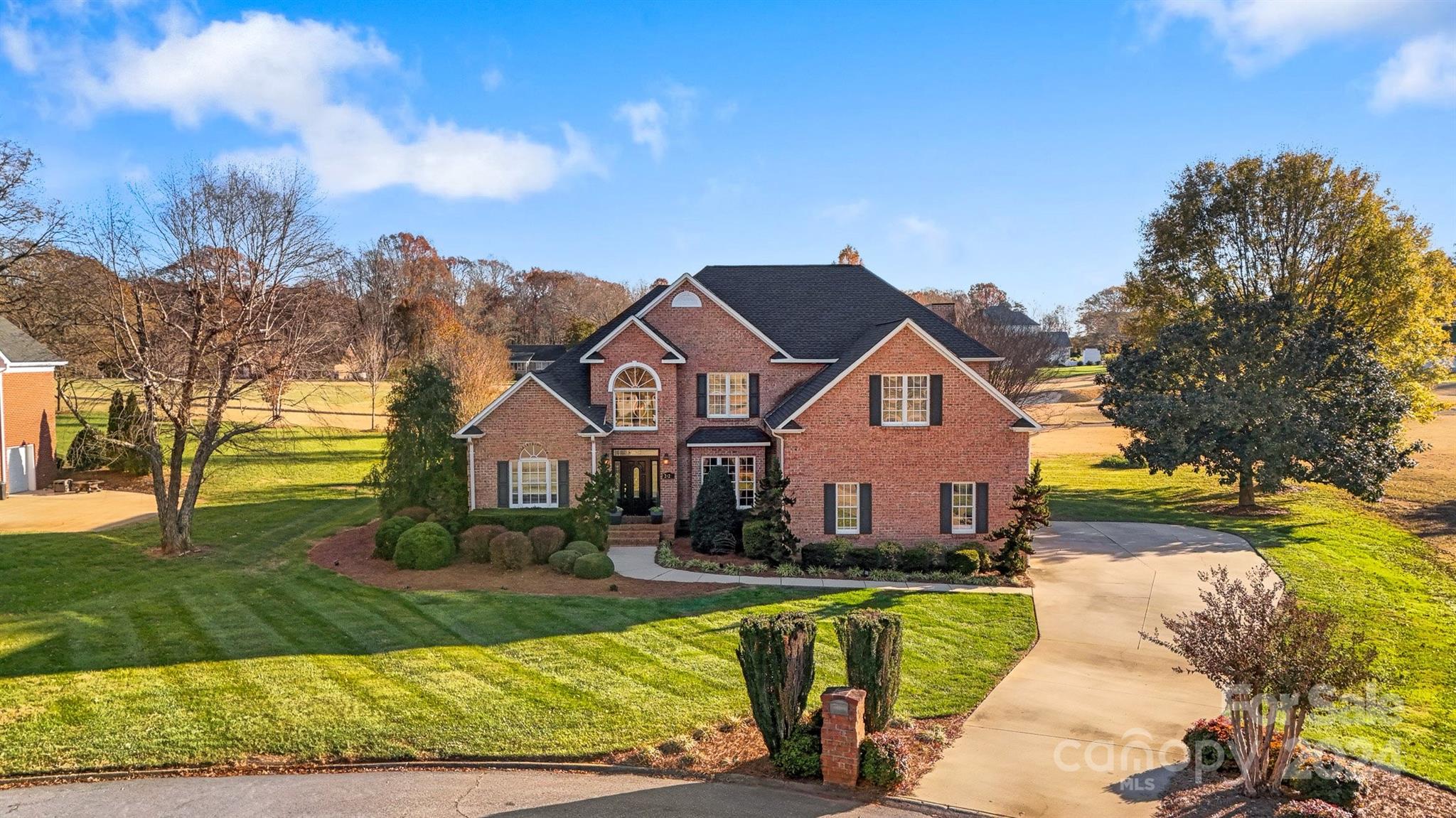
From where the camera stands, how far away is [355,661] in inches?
599

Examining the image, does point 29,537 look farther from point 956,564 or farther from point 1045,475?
point 1045,475

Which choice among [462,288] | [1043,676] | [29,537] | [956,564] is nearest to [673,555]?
[956,564]

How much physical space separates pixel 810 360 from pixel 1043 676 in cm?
1495

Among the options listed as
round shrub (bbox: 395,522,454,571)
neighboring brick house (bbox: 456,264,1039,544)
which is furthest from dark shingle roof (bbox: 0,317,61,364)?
round shrub (bbox: 395,522,454,571)

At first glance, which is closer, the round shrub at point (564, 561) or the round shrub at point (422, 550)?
the round shrub at point (564, 561)

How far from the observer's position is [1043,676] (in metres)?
15.1

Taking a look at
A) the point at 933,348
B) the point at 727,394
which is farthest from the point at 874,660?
the point at 727,394

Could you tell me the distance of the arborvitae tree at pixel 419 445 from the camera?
2602 centimetres

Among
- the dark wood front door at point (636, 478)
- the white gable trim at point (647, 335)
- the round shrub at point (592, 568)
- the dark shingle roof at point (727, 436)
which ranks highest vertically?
the white gable trim at point (647, 335)

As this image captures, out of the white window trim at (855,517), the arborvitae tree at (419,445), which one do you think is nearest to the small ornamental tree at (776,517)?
the white window trim at (855,517)

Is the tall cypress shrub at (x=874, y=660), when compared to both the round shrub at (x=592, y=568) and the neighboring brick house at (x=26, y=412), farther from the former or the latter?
the neighboring brick house at (x=26, y=412)

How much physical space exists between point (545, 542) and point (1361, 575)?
882 inches

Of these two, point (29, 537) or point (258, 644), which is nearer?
point (258, 644)

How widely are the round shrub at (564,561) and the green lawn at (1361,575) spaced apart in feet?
51.9
